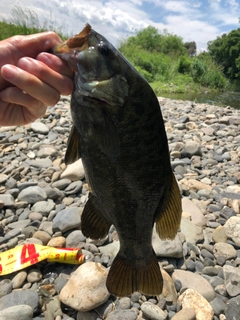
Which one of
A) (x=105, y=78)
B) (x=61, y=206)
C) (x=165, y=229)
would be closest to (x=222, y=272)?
(x=165, y=229)

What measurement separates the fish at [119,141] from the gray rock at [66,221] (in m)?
1.75

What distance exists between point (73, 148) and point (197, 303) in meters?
1.97

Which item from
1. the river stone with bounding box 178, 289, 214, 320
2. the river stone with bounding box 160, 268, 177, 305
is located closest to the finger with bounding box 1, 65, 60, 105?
the river stone with bounding box 160, 268, 177, 305

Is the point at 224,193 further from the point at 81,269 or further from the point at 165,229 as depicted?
the point at 165,229

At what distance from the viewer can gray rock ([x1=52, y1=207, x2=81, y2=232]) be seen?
3557 millimetres

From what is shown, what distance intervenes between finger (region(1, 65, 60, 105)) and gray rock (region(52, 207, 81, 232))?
6.91 ft

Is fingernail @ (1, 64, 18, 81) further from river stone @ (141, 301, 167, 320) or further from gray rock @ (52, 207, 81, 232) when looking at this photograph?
gray rock @ (52, 207, 81, 232)

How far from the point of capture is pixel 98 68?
1525mm

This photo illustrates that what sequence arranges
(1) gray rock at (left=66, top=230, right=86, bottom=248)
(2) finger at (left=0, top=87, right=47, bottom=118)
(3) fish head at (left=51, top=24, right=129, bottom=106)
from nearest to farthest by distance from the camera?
(3) fish head at (left=51, top=24, right=129, bottom=106)
(2) finger at (left=0, top=87, right=47, bottom=118)
(1) gray rock at (left=66, top=230, right=86, bottom=248)

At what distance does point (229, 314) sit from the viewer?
106 inches

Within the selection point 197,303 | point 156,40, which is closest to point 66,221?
point 197,303

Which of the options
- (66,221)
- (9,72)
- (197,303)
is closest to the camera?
(9,72)

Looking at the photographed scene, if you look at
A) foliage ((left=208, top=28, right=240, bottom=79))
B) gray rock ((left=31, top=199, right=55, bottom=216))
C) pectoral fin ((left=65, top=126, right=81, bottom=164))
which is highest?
foliage ((left=208, top=28, right=240, bottom=79))

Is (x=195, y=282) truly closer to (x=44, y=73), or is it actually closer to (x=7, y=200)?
(x=44, y=73)
